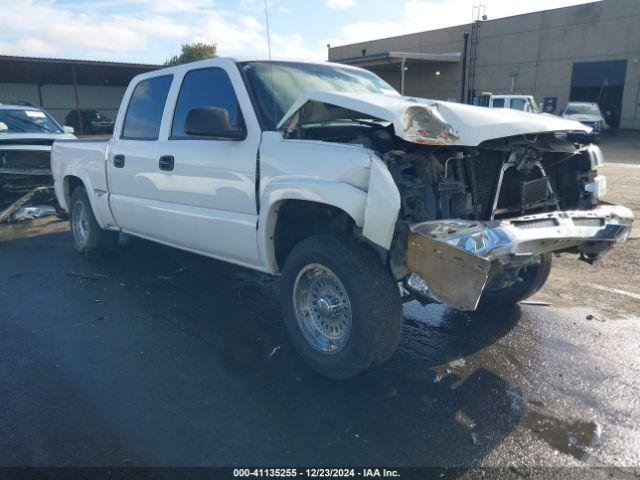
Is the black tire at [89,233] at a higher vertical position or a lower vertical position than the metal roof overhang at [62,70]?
lower

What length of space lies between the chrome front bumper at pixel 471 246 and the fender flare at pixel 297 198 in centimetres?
36

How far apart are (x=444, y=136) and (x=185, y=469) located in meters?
2.28

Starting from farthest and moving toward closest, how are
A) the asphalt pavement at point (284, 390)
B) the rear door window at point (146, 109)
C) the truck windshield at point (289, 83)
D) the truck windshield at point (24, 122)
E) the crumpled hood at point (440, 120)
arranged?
the truck windshield at point (24, 122) → the rear door window at point (146, 109) → the truck windshield at point (289, 83) → the crumpled hood at point (440, 120) → the asphalt pavement at point (284, 390)

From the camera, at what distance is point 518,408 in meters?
3.14

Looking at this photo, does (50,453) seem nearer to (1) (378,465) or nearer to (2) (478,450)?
(1) (378,465)

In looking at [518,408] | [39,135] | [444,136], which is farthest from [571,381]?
[39,135]

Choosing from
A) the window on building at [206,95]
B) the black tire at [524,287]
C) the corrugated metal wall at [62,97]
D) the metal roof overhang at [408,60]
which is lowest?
the black tire at [524,287]

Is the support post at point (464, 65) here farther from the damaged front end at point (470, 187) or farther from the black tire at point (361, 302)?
the black tire at point (361, 302)

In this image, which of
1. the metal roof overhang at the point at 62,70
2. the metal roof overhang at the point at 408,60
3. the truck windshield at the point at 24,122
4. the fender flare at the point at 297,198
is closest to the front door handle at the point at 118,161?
the fender flare at the point at 297,198

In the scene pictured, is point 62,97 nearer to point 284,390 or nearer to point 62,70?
point 62,70

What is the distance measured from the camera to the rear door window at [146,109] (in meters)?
4.99

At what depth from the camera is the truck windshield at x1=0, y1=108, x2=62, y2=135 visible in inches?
390

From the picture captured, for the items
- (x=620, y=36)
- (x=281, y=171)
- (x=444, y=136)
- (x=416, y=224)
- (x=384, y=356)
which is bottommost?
(x=384, y=356)

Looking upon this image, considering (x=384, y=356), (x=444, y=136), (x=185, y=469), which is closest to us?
(x=185, y=469)
